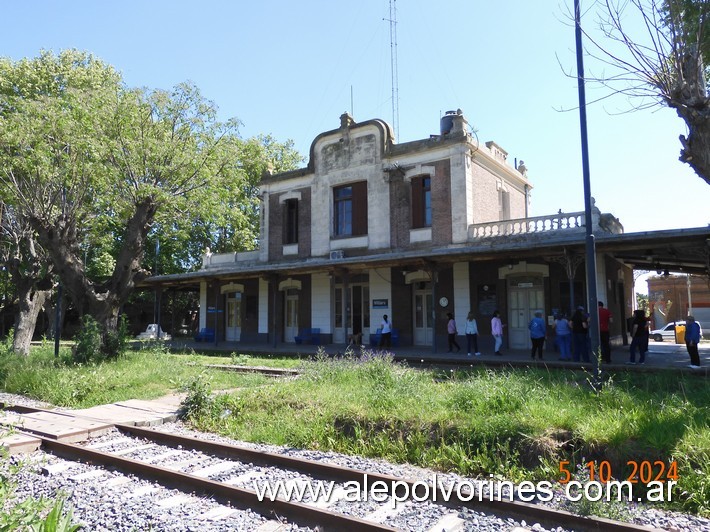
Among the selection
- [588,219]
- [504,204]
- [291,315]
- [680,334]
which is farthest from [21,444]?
[680,334]

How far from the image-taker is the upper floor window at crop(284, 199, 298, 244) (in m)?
24.8

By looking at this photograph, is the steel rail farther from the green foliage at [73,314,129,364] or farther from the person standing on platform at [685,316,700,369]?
the person standing on platform at [685,316,700,369]

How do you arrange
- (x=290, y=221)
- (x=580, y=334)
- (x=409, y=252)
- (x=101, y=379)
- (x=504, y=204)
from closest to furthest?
(x=101, y=379)
(x=580, y=334)
(x=409, y=252)
(x=504, y=204)
(x=290, y=221)

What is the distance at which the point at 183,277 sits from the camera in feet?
79.2

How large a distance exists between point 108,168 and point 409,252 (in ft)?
36.0

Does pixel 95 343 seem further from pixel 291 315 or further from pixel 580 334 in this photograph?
pixel 580 334

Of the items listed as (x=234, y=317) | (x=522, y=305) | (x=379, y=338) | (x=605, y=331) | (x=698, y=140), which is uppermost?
(x=698, y=140)

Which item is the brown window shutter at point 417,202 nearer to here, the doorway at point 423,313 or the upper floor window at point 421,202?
the upper floor window at point 421,202

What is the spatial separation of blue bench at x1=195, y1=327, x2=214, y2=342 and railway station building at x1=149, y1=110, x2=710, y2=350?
0.50 m

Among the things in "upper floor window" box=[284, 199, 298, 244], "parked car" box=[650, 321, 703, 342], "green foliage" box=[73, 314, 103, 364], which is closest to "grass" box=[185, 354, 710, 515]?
"green foliage" box=[73, 314, 103, 364]

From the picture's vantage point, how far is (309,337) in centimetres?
2261

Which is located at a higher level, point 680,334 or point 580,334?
point 580,334

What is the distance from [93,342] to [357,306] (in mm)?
11211

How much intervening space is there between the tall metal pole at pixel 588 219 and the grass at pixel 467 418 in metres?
0.91
